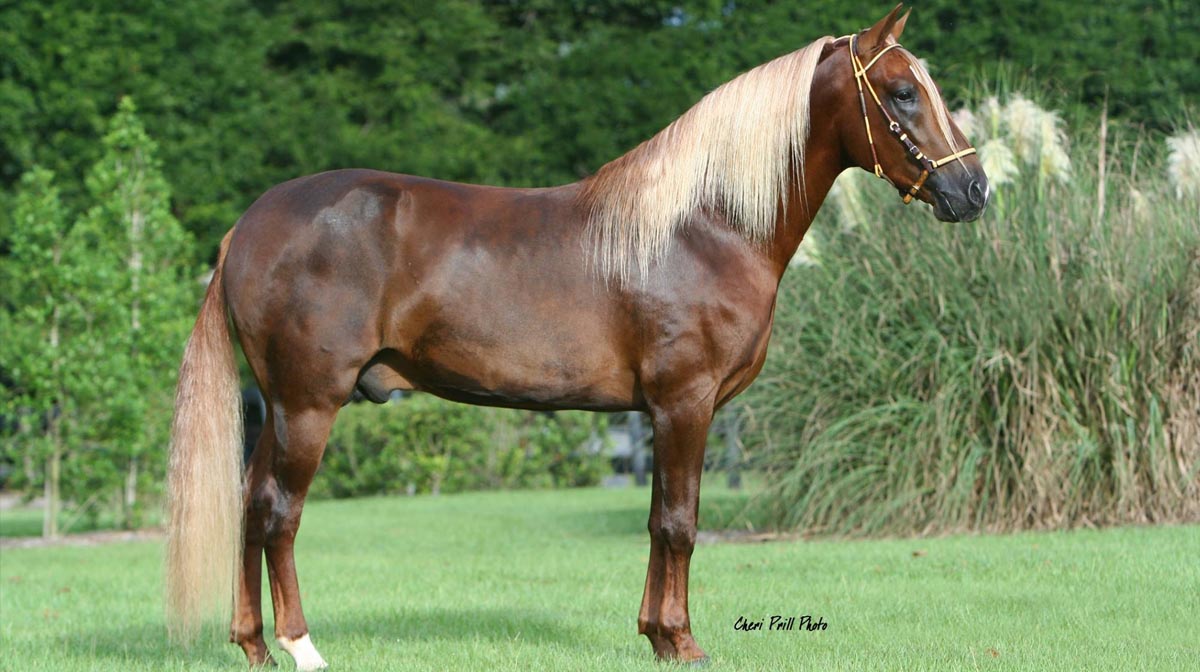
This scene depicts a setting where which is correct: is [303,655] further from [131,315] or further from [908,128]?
[131,315]

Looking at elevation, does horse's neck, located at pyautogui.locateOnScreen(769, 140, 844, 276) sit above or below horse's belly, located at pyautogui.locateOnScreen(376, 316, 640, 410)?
above

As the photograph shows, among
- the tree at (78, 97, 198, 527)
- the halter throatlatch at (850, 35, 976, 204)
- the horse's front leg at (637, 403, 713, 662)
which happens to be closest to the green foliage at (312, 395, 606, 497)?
the tree at (78, 97, 198, 527)

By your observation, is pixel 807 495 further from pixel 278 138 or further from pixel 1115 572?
pixel 278 138

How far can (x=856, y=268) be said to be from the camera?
8875 mm

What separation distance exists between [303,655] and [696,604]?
2.11 m

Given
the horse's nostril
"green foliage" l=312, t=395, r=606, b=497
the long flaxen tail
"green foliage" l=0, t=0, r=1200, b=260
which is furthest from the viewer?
"green foliage" l=0, t=0, r=1200, b=260

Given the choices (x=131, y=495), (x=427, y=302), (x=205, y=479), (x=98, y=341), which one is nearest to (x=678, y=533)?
(x=427, y=302)

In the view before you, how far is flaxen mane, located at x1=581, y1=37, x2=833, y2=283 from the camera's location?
15.5 feet

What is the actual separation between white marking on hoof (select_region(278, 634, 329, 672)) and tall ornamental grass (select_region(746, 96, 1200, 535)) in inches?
177

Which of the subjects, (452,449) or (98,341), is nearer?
(98,341)

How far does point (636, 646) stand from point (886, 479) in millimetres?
3728

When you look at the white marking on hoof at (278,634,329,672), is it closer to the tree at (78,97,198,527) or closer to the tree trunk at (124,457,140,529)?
the tree at (78,97,198,527)

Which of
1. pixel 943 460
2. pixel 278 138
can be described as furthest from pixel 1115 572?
pixel 278 138

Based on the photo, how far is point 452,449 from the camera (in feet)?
48.3
